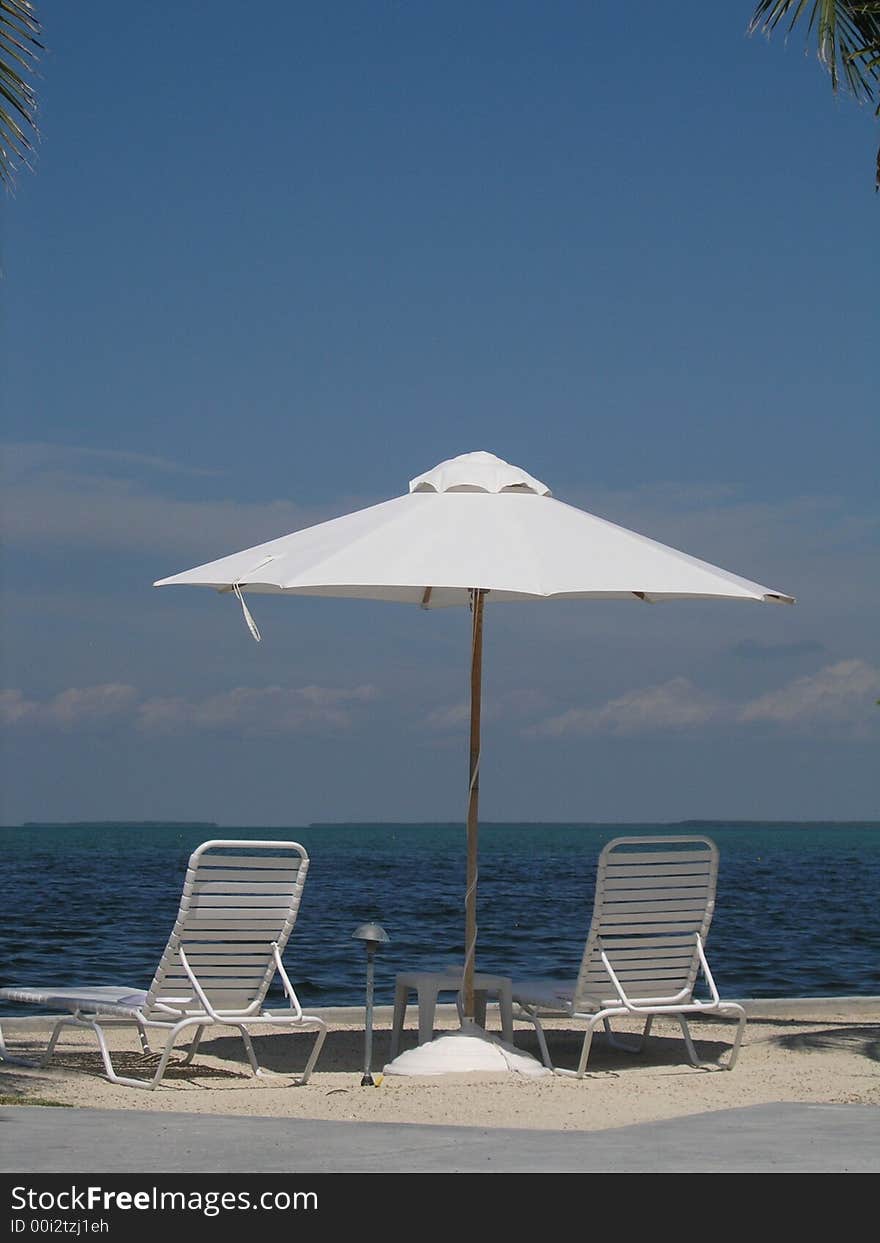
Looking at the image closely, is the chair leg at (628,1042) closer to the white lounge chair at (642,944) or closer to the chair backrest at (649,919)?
the white lounge chair at (642,944)

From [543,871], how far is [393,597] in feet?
149

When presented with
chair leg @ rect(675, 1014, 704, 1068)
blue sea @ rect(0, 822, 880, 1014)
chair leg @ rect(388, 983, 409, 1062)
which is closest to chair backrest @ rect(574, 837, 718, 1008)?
chair leg @ rect(675, 1014, 704, 1068)

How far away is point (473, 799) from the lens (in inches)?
291

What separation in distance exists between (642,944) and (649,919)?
4.3 inches

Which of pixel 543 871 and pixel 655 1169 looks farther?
pixel 543 871

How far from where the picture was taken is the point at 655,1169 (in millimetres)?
4176

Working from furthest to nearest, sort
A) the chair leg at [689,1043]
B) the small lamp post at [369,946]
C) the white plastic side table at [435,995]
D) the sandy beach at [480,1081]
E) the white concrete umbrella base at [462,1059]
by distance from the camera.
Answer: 1. the chair leg at [689,1043]
2. the white plastic side table at [435,995]
3. the white concrete umbrella base at [462,1059]
4. the small lamp post at [369,946]
5. the sandy beach at [480,1081]

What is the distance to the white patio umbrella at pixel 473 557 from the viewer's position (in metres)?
6.55

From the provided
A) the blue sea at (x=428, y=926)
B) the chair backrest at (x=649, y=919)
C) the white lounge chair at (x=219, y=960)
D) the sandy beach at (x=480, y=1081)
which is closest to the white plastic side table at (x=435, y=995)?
the sandy beach at (x=480, y=1081)

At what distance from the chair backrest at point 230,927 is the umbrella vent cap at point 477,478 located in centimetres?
172

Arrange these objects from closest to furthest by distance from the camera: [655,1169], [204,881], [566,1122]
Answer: [655,1169] < [566,1122] < [204,881]

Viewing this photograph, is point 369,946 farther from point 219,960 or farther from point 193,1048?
point 193,1048
